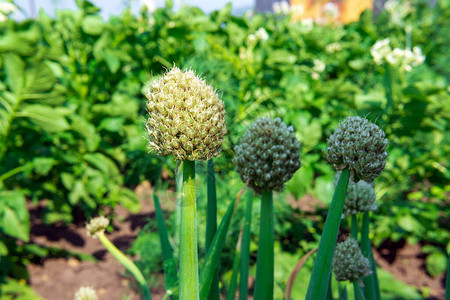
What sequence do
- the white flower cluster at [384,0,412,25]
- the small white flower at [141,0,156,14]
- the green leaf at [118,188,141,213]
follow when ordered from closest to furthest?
the green leaf at [118,188,141,213]
the small white flower at [141,0,156,14]
the white flower cluster at [384,0,412,25]

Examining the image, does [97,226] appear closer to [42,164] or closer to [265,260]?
[265,260]

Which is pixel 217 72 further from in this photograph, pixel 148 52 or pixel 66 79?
pixel 66 79

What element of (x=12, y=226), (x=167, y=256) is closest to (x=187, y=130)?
(x=167, y=256)

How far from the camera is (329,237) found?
645mm

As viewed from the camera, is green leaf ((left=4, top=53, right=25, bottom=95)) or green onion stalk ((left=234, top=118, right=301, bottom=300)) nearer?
green onion stalk ((left=234, top=118, right=301, bottom=300))

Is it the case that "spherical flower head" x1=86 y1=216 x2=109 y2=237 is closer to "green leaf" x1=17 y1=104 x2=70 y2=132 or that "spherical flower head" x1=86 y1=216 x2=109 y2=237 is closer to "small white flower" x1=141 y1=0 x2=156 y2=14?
"green leaf" x1=17 y1=104 x2=70 y2=132

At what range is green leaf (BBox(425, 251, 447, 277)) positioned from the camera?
10.4 ft

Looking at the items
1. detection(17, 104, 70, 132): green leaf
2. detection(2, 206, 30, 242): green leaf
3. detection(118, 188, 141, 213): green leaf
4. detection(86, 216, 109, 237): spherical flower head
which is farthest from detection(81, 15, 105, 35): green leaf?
detection(86, 216, 109, 237): spherical flower head

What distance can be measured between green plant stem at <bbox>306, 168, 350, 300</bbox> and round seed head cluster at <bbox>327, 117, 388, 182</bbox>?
0.02 metres

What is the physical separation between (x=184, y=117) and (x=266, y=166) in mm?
242

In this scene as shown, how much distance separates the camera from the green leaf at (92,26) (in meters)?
3.31

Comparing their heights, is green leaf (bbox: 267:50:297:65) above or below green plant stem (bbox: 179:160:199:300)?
above

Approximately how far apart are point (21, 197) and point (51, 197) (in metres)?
1.02

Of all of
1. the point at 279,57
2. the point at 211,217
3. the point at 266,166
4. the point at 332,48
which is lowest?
the point at 211,217
